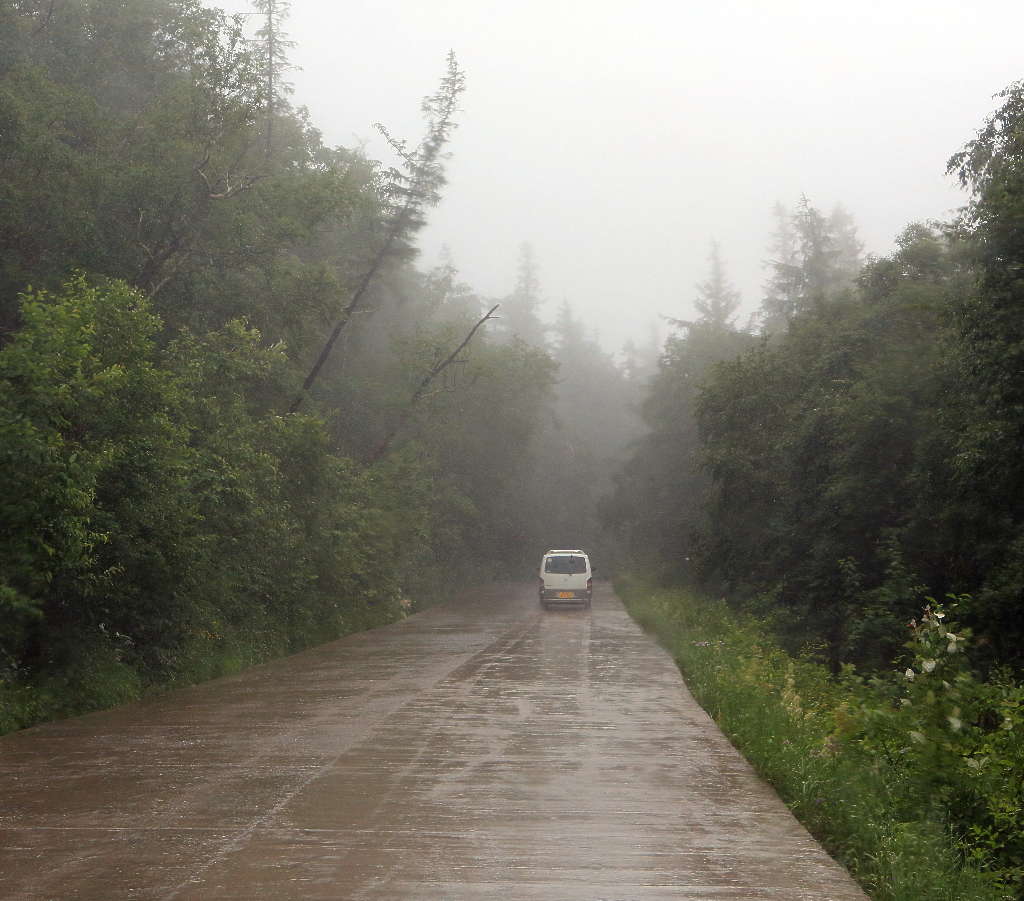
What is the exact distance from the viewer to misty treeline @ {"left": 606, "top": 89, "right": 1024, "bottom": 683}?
16719 mm

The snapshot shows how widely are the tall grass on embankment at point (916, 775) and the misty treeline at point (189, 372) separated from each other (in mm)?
8567

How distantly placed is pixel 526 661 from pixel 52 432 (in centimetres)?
996

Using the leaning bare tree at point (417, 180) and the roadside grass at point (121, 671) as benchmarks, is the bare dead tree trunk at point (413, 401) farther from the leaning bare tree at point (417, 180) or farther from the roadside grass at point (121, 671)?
the roadside grass at point (121, 671)

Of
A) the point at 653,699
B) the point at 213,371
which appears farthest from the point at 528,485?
the point at 653,699

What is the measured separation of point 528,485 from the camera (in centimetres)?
8038

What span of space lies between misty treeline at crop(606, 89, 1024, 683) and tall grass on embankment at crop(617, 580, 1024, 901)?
6.88 feet

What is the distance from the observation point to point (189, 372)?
20.2 metres

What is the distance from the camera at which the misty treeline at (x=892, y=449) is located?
54.9 feet

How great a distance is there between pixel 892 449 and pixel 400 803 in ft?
61.4

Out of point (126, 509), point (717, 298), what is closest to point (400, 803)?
point (126, 509)

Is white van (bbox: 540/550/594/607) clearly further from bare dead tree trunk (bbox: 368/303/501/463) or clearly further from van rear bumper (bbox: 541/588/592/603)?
bare dead tree trunk (bbox: 368/303/501/463)

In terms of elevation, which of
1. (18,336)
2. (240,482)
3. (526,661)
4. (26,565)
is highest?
(18,336)

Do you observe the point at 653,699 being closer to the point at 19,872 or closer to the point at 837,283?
the point at 19,872

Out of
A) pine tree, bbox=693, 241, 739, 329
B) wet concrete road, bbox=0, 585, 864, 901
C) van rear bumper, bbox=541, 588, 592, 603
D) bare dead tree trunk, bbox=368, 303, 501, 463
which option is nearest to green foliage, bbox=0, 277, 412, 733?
wet concrete road, bbox=0, 585, 864, 901
